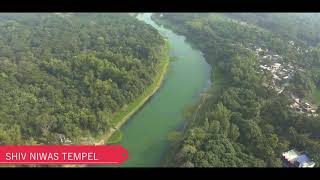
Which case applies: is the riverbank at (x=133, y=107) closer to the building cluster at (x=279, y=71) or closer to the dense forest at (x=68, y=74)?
the dense forest at (x=68, y=74)

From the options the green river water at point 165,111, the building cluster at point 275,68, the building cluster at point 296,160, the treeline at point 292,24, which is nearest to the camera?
the building cluster at point 296,160

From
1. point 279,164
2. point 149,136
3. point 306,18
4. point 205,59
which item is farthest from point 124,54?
point 306,18

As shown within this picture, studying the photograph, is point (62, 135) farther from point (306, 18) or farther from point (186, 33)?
point (306, 18)

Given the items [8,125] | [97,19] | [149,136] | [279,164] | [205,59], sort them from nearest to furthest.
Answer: [279,164]
[8,125]
[149,136]
[205,59]
[97,19]

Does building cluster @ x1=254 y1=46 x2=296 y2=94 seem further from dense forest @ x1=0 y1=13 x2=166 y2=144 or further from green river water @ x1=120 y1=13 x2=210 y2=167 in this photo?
dense forest @ x1=0 y1=13 x2=166 y2=144

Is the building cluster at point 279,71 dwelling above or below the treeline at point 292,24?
below

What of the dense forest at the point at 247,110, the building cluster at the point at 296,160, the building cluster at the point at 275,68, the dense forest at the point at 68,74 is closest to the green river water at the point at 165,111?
the dense forest at the point at 247,110
